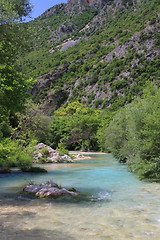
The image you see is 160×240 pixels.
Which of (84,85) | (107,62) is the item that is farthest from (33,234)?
(107,62)

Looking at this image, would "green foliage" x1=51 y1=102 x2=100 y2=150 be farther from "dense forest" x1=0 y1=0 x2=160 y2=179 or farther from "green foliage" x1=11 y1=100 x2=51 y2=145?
"green foliage" x1=11 y1=100 x2=51 y2=145

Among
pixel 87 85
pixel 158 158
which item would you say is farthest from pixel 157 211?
pixel 87 85

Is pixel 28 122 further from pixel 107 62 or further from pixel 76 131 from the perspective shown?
pixel 107 62

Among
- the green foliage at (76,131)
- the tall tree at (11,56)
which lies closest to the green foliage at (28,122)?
the tall tree at (11,56)

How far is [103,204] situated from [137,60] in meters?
87.0

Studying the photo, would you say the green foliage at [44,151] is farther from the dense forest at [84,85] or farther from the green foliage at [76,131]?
the green foliage at [76,131]

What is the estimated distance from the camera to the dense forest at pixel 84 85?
14375 millimetres

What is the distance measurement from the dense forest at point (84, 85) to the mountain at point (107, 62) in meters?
0.38

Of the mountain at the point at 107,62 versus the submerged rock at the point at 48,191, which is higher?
the mountain at the point at 107,62

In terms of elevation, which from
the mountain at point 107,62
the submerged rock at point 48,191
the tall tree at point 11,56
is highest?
the mountain at point 107,62

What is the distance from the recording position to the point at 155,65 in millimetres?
82562

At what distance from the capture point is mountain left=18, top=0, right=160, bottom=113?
85750 mm

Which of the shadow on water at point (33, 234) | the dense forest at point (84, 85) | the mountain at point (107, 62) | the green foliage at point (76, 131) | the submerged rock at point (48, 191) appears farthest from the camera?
the mountain at point (107, 62)

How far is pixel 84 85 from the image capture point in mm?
103750
